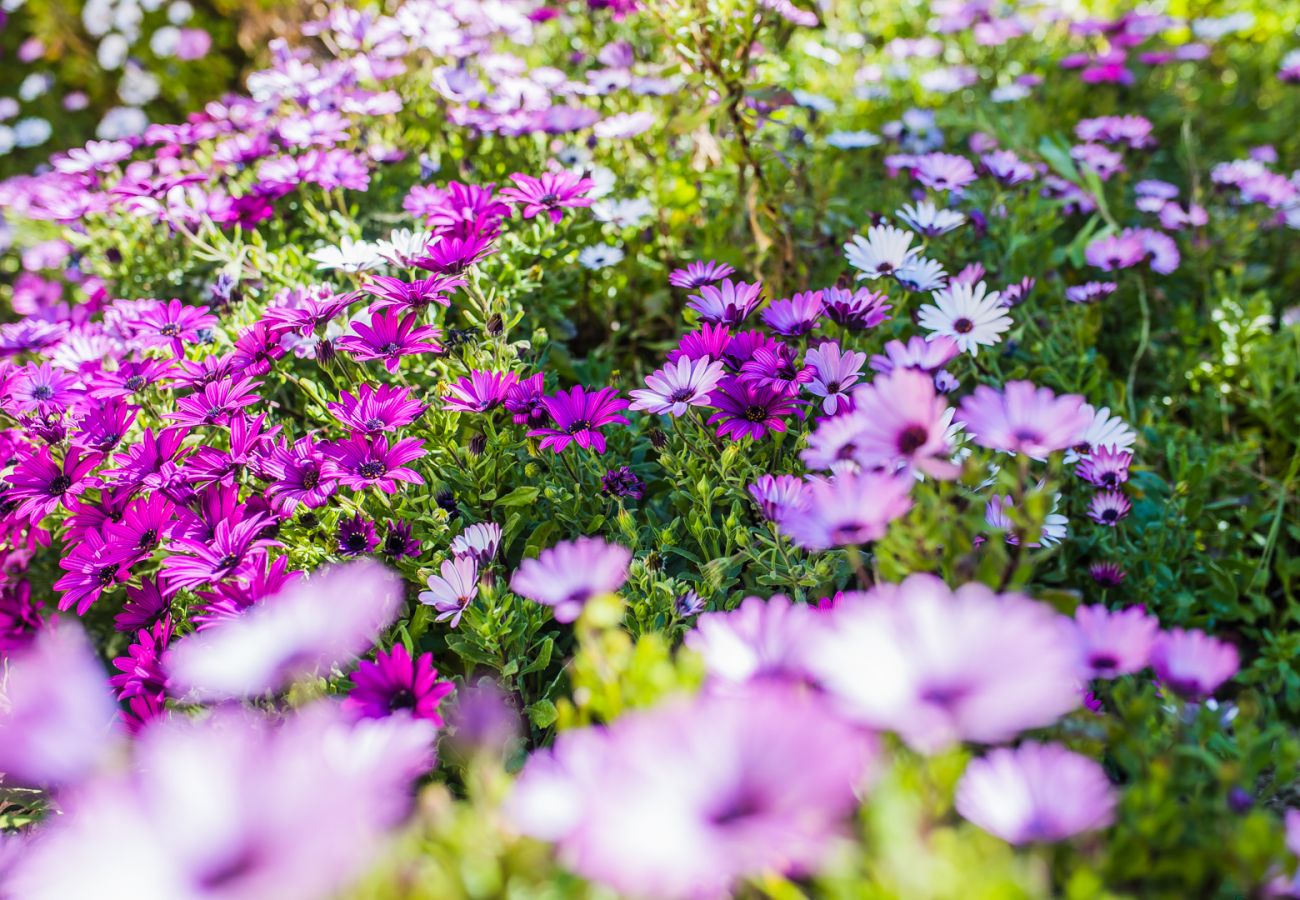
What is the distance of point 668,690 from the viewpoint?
2.31 ft

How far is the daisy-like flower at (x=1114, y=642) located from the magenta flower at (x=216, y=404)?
1.12 m

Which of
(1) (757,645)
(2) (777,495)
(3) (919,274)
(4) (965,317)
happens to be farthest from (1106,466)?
(1) (757,645)

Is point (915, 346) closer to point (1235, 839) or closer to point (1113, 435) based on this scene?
point (1113, 435)

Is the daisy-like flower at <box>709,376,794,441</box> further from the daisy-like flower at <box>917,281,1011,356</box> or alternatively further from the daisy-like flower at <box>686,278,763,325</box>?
the daisy-like flower at <box>917,281,1011,356</box>

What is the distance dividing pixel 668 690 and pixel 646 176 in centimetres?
187

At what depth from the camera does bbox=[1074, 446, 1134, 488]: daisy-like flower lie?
133 cm

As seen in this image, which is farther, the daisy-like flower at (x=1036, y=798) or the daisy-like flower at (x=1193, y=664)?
the daisy-like flower at (x=1193, y=664)

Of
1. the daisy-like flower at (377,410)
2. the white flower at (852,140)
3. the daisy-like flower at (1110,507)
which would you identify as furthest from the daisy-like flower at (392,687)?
the white flower at (852,140)

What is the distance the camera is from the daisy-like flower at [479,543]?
1231 mm

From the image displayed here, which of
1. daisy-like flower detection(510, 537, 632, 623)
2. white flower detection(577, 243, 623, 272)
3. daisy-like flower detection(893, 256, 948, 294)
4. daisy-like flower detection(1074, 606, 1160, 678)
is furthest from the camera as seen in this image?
white flower detection(577, 243, 623, 272)

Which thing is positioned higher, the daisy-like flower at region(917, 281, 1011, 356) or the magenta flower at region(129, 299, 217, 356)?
the daisy-like flower at region(917, 281, 1011, 356)

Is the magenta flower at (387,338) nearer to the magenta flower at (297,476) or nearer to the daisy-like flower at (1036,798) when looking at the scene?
the magenta flower at (297,476)

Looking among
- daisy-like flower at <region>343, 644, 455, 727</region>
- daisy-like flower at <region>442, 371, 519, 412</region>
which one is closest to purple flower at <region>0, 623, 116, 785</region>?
daisy-like flower at <region>343, 644, 455, 727</region>

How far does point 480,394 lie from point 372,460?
19 centimetres
